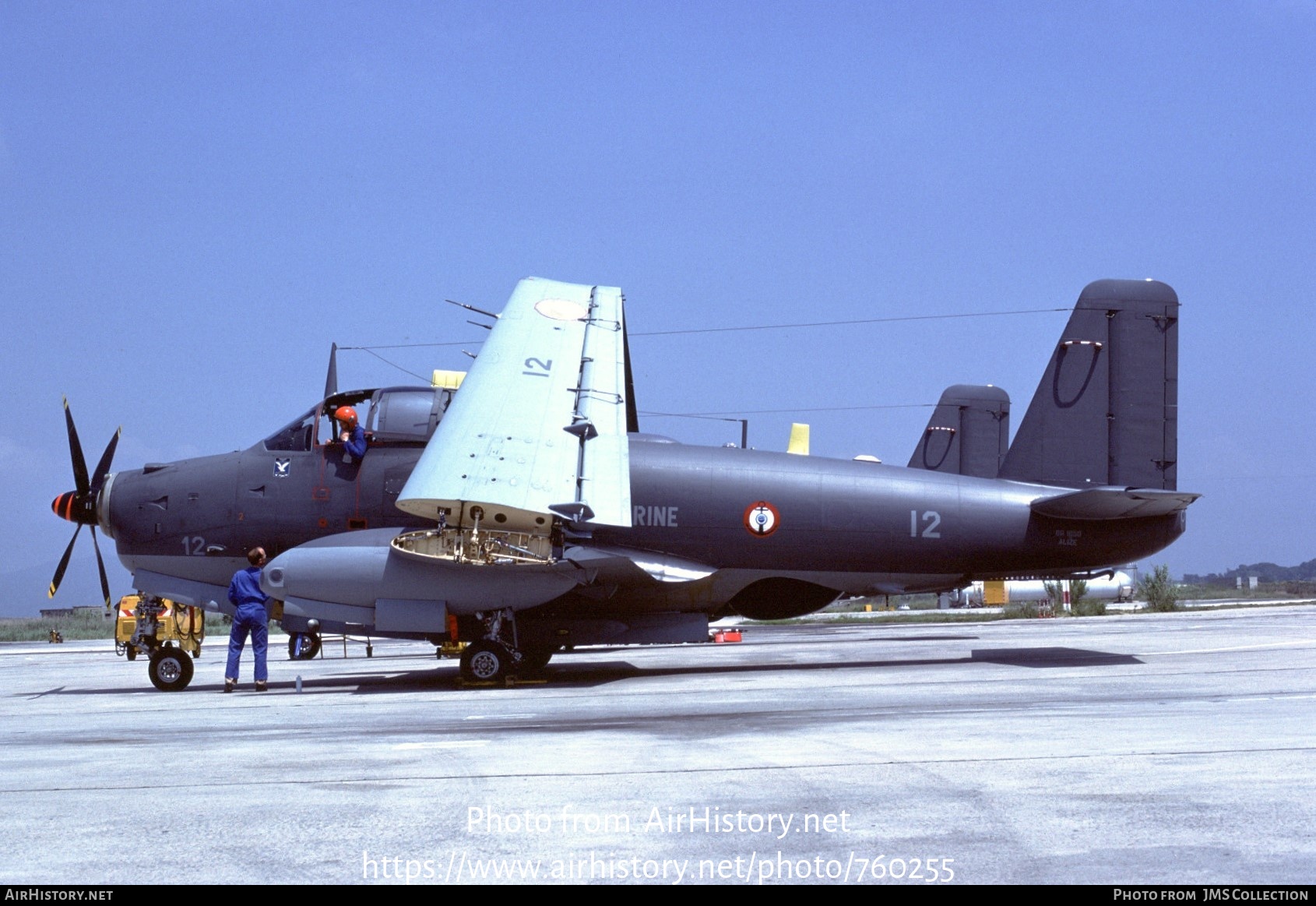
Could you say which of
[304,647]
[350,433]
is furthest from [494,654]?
[304,647]

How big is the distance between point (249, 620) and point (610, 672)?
18.4 feet

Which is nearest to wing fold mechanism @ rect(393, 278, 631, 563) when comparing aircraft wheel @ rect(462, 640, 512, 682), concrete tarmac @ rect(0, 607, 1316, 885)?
aircraft wheel @ rect(462, 640, 512, 682)

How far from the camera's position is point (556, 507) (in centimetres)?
1418

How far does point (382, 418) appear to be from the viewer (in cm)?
1728

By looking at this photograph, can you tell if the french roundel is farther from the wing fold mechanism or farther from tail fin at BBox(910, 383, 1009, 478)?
tail fin at BBox(910, 383, 1009, 478)

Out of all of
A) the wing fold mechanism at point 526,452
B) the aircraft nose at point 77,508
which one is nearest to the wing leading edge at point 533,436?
the wing fold mechanism at point 526,452

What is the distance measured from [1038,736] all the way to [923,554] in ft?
27.8

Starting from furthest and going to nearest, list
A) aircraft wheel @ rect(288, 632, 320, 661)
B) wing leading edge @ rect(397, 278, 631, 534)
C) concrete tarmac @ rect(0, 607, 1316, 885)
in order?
aircraft wheel @ rect(288, 632, 320, 661), wing leading edge @ rect(397, 278, 631, 534), concrete tarmac @ rect(0, 607, 1316, 885)

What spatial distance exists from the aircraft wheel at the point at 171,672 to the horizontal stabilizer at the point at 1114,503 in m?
13.0

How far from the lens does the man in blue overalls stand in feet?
52.8

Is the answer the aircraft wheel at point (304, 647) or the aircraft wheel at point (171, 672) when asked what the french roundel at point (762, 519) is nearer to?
the aircraft wheel at point (171, 672)

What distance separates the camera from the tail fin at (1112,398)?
17.8 meters

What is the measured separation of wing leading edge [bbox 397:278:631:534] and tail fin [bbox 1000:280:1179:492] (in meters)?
6.99

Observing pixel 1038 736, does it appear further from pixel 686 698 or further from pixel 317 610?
pixel 317 610
